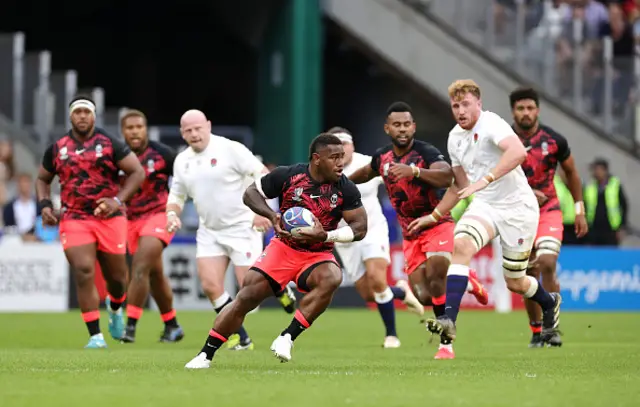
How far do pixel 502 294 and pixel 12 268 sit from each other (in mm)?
8201

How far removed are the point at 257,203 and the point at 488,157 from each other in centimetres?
268

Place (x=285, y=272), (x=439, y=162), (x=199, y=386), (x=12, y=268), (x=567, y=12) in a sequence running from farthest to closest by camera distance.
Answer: (x=567, y=12) → (x=12, y=268) → (x=439, y=162) → (x=285, y=272) → (x=199, y=386)

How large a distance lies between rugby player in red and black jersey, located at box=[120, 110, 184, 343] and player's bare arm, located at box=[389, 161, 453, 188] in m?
3.45

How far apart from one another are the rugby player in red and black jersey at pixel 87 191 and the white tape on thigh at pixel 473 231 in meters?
3.71

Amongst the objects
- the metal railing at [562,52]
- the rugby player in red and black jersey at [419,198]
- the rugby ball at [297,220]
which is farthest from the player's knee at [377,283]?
the metal railing at [562,52]

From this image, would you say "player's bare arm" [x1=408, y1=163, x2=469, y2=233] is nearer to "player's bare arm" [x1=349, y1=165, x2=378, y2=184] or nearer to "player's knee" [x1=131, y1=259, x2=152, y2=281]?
"player's bare arm" [x1=349, y1=165, x2=378, y2=184]

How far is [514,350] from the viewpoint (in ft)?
49.6

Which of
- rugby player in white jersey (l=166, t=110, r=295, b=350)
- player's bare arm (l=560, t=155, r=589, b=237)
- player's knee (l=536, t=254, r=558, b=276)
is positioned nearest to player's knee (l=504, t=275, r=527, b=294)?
player's knee (l=536, t=254, r=558, b=276)

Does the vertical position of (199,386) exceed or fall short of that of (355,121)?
it falls short

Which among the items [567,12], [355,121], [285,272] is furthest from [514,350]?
[355,121]

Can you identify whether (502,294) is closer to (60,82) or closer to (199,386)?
(60,82)

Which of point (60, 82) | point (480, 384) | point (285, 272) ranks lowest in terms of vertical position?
point (480, 384)

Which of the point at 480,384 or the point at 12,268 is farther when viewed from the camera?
the point at 12,268

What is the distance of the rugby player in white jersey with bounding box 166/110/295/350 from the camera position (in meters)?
15.6
